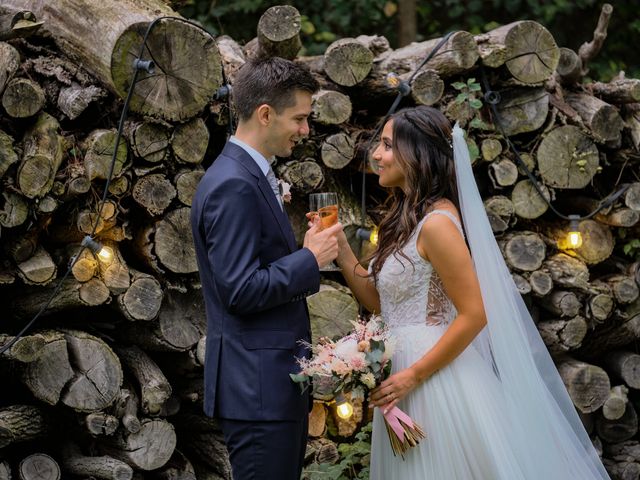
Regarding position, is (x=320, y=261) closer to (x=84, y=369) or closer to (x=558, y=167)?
(x=84, y=369)

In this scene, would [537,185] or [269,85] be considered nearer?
[269,85]

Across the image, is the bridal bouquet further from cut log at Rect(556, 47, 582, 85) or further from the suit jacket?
cut log at Rect(556, 47, 582, 85)

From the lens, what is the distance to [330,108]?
4.44 meters

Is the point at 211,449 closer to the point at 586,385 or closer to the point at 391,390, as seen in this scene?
the point at 391,390

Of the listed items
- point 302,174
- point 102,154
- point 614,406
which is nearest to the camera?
point 102,154

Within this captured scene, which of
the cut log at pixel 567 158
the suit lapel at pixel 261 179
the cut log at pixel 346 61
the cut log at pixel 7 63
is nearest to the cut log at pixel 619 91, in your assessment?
the cut log at pixel 567 158

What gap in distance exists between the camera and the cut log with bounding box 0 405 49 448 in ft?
12.5

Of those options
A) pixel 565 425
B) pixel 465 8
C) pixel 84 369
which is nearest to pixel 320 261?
pixel 565 425

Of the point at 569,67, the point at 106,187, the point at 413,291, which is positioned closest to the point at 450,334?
the point at 413,291

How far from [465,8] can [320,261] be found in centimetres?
705

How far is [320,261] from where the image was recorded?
2.72 meters

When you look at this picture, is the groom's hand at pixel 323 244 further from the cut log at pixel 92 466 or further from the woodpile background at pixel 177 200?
the cut log at pixel 92 466

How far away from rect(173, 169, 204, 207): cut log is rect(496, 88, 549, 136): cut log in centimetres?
187

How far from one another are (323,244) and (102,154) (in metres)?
1.54
